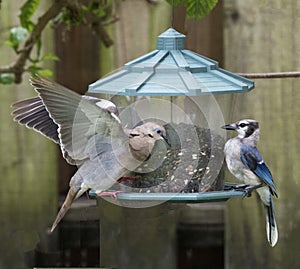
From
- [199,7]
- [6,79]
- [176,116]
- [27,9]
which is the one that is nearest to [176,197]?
[176,116]

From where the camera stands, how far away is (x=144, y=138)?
2758 mm

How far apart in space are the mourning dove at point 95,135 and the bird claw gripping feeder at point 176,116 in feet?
0.18

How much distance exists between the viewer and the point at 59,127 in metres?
2.80

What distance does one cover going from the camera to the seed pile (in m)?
2.82

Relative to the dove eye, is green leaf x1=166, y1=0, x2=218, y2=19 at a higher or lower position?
higher

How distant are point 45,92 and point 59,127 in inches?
4.7

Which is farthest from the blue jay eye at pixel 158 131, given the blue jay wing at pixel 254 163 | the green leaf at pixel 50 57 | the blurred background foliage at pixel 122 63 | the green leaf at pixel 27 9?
the green leaf at pixel 50 57

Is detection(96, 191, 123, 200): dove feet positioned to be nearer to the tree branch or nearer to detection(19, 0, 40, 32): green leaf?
detection(19, 0, 40, 32): green leaf

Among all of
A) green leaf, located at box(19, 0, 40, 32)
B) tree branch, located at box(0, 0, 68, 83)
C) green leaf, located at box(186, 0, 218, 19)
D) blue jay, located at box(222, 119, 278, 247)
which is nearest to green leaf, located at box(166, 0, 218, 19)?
green leaf, located at box(186, 0, 218, 19)

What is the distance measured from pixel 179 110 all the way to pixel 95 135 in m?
0.26

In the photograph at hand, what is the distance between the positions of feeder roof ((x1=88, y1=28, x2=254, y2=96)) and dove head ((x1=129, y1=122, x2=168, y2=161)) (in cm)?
15

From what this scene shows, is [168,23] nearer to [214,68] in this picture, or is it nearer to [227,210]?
[227,210]

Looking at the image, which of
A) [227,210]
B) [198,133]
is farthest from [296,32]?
[198,133]

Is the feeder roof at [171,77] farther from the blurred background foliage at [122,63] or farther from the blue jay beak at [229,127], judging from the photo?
the blurred background foliage at [122,63]
